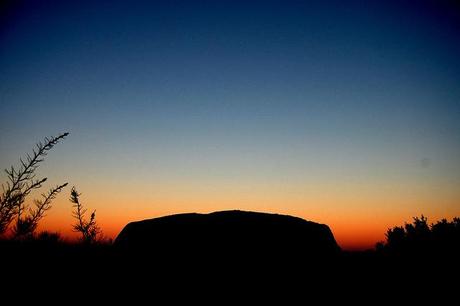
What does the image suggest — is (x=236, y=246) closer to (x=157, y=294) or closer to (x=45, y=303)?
(x=157, y=294)

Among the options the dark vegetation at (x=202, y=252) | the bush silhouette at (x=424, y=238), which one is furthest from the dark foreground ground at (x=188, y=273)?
the bush silhouette at (x=424, y=238)

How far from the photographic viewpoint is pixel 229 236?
17.7ft

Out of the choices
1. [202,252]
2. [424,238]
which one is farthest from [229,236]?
[424,238]

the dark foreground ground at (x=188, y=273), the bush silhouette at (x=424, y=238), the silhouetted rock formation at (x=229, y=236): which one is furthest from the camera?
the bush silhouette at (x=424, y=238)

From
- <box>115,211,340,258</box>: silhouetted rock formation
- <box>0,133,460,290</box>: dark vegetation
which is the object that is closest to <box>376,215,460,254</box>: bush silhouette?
<box>0,133,460,290</box>: dark vegetation

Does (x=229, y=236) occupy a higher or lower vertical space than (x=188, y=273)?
higher

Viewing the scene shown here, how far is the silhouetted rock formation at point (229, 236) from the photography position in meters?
5.19

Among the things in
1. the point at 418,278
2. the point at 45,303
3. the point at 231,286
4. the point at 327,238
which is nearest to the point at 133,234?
the point at 45,303

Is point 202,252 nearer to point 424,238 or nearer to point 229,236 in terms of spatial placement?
point 229,236

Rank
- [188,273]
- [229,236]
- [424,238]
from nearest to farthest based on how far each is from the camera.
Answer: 1. [188,273]
2. [229,236]
3. [424,238]

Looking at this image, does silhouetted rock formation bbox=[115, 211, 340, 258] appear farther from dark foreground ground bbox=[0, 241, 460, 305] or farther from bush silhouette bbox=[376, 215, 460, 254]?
bush silhouette bbox=[376, 215, 460, 254]

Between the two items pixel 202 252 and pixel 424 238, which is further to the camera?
pixel 424 238

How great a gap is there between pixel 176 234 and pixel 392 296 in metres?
4.41

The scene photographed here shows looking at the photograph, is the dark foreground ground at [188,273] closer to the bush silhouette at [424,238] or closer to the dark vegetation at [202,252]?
the dark vegetation at [202,252]
